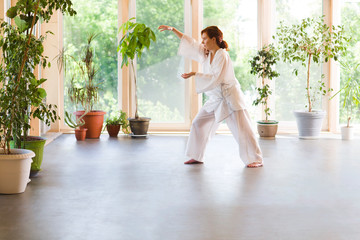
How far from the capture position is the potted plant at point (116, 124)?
25.7ft

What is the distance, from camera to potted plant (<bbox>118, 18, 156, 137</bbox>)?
25.0 ft

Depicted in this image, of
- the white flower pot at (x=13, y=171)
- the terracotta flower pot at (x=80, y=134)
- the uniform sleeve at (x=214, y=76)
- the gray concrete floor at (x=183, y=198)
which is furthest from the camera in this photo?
the terracotta flower pot at (x=80, y=134)

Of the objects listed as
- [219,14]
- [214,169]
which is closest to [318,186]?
[214,169]

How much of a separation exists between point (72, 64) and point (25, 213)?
482 cm

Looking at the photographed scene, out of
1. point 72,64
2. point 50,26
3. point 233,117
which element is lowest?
point 233,117

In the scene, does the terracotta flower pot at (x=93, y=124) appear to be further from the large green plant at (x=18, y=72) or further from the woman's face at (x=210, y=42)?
the large green plant at (x=18, y=72)

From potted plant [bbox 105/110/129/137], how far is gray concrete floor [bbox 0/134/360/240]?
1339mm

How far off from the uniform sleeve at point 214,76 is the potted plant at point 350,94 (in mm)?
3048

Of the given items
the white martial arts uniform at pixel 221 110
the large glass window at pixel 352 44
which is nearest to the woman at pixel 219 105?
the white martial arts uniform at pixel 221 110

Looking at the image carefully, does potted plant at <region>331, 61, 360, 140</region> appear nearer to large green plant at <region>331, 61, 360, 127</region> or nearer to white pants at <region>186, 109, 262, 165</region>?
large green plant at <region>331, 61, 360, 127</region>

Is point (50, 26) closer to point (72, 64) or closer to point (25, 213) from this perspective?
A: point (72, 64)

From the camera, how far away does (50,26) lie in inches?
319

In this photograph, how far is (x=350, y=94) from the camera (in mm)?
8039

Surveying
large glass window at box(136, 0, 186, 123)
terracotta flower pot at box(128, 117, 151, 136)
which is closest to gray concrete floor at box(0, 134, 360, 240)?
terracotta flower pot at box(128, 117, 151, 136)
